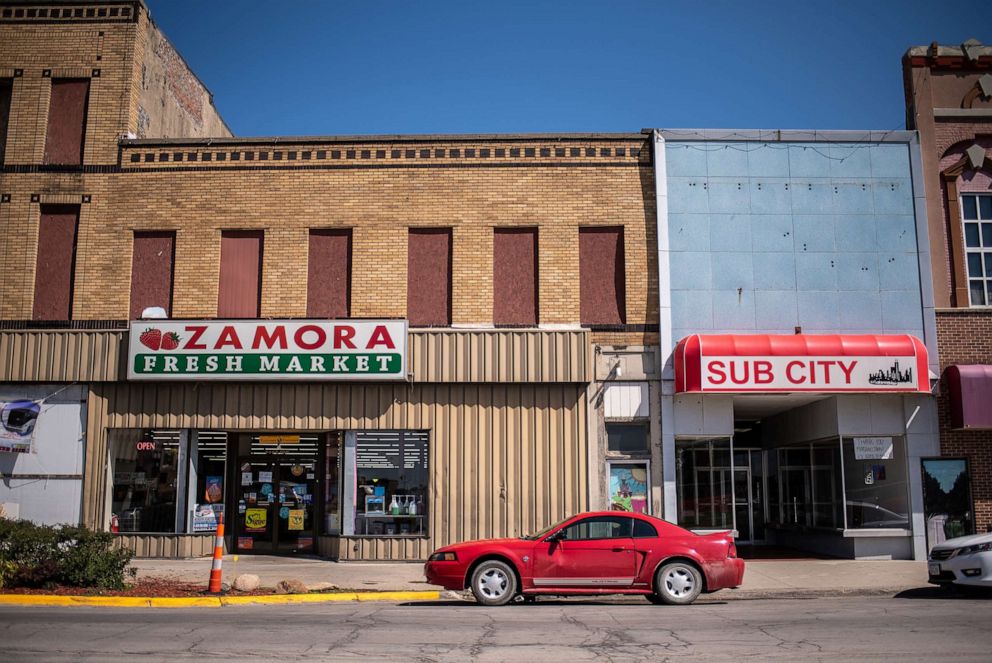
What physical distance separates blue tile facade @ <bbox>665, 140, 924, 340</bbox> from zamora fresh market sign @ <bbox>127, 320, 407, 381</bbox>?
252 inches

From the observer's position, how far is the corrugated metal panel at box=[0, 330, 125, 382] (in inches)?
792

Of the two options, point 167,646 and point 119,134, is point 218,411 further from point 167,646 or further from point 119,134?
point 167,646

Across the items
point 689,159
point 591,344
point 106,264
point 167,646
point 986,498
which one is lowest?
point 167,646

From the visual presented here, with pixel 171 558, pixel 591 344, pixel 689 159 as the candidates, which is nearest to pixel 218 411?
pixel 171 558

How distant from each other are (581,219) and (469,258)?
266 cm

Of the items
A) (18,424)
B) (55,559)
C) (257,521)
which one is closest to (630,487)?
(257,521)

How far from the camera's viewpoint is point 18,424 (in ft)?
66.1

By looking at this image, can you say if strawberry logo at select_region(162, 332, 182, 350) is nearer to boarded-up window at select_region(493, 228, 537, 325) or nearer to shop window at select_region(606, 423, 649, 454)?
boarded-up window at select_region(493, 228, 537, 325)

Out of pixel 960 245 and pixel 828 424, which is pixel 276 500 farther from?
pixel 960 245

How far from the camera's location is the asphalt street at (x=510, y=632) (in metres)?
9.27

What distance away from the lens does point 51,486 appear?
66.0 ft

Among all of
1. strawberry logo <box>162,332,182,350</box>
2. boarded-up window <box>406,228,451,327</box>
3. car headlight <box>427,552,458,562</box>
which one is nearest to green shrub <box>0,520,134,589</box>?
car headlight <box>427,552,458,562</box>

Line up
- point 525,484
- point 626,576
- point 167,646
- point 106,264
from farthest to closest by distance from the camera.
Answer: point 106,264
point 525,484
point 626,576
point 167,646

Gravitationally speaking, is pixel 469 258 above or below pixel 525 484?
above
